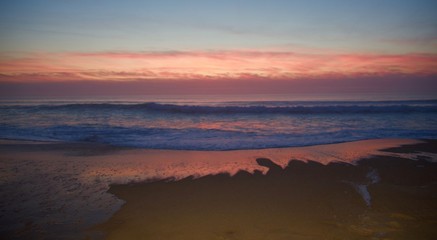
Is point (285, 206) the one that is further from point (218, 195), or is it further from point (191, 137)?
point (191, 137)

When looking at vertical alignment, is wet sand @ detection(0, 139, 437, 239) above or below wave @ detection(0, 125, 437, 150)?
below

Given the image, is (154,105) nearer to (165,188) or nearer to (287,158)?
(287,158)

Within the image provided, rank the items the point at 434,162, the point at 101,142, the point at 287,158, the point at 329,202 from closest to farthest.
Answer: the point at 329,202 → the point at 434,162 → the point at 287,158 → the point at 101,142

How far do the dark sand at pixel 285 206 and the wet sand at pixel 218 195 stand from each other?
0.02m

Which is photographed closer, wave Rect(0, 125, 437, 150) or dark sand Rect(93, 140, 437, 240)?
dark sand Rect(93, 140, 437, 240)

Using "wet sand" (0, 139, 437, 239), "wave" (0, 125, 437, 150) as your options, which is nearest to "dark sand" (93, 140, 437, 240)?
"wet sand" (0, 139, 437, 239)

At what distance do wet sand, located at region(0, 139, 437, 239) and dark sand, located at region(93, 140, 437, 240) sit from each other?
2cm

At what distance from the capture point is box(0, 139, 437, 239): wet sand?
4.12 m

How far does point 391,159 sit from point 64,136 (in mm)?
12672

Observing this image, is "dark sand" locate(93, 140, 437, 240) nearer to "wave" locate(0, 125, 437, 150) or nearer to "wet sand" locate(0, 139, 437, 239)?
"wet sand" locate(0, 139, 437, 239)

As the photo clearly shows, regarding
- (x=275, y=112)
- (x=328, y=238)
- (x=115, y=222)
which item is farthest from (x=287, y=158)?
(x=275, y=112)

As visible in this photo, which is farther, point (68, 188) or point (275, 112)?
point (275, 112)

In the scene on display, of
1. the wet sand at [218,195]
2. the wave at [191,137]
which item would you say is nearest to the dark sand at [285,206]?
the wet sand at [218,195]

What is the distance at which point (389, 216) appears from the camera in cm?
450
